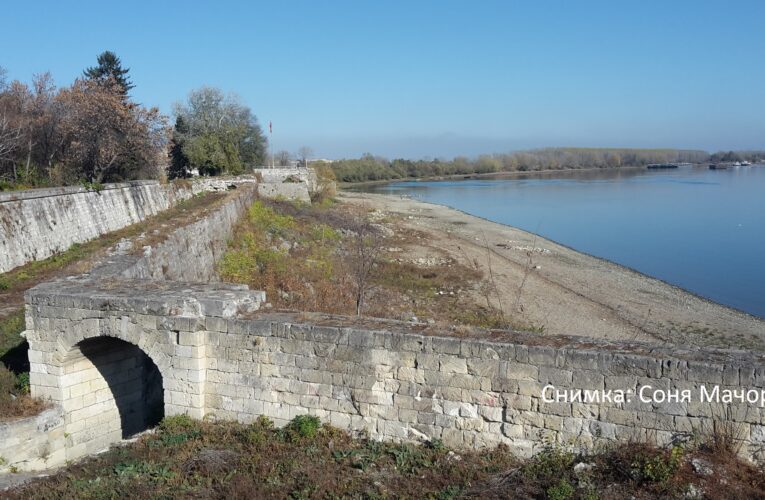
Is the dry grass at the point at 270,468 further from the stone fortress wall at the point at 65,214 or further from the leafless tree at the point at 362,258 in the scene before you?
the stone fortress wall at the point at 65,214

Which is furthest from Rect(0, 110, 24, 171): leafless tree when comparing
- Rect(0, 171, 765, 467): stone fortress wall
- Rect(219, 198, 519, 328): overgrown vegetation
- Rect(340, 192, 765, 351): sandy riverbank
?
Rect(340, 192, 765, 351): sandy riverbank

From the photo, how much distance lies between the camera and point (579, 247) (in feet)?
119

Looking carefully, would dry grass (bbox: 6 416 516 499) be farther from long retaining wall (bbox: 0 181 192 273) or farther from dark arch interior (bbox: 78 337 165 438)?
long retaining wall (bbox: 0 181 192 273)

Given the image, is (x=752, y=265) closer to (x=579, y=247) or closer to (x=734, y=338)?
(x=579, y=247)

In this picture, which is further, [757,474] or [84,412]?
[84,412]

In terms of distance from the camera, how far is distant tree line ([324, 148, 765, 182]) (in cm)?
11194

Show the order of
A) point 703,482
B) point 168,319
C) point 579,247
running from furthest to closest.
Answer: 1. point 579,247
2. point 168,319
3. point 703,482

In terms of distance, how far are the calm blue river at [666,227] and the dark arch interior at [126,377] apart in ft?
70.2

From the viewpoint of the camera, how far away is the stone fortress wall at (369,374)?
5906 millimetres

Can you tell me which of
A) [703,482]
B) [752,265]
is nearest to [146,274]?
[703,482]

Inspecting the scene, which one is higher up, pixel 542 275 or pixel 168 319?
pixel 168 319

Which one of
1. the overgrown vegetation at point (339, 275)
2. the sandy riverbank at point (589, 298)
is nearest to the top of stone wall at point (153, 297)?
the overgrown vegetation at point (339, 275)

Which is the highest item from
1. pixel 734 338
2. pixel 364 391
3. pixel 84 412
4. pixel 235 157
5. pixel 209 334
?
pixel 235 157

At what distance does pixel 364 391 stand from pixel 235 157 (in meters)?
36.7
